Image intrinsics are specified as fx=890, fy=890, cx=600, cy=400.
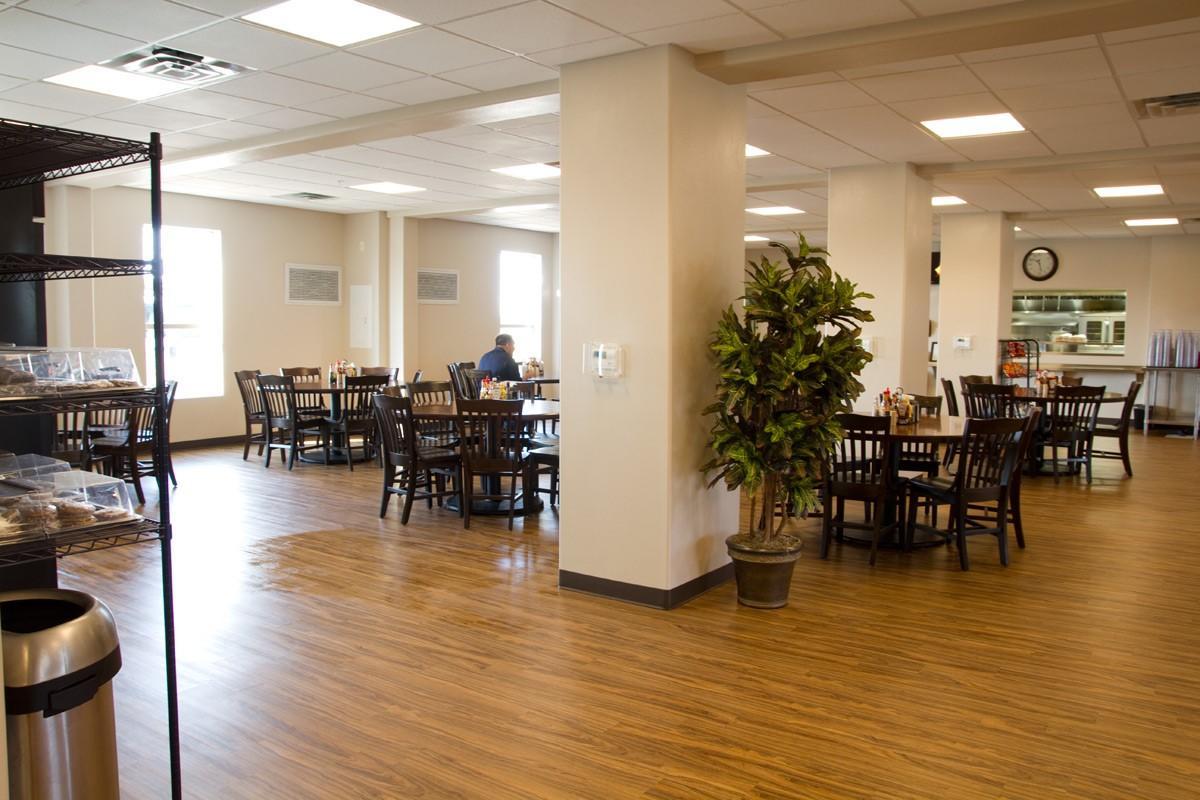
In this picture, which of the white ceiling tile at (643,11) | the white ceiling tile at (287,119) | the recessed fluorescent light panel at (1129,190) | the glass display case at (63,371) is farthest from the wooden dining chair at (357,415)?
the recessed fluorescent light panel at (1129,190)

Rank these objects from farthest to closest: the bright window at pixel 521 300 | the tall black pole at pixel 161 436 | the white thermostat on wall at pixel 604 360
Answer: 1. the bright window at pixel 521 300
2. the white thermostat on wall at pixel 604 360
3. the tall black pole at pixel 161 436

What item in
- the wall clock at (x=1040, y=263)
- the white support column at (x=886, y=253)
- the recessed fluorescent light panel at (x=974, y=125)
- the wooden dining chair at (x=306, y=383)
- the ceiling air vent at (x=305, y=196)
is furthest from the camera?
the wall clock at (x=1040, y=263)

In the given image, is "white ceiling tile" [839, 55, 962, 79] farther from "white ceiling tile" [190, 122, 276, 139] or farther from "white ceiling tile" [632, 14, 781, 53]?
"white ceiling tile" [190, 122, 276, 139]

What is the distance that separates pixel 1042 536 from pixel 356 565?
4.60m

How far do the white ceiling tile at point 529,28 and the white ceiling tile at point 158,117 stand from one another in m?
2.85

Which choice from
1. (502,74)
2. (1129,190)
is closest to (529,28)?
(502,74)

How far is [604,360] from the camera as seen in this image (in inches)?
181

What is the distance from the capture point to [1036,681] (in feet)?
11.9

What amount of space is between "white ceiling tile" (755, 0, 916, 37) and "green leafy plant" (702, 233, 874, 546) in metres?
0.98

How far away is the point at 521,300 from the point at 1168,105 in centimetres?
1011

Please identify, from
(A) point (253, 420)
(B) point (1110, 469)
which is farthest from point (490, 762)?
(B) point (1110, 469)

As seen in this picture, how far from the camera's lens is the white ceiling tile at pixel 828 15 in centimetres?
392

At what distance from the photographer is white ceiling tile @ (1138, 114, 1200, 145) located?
236 inches

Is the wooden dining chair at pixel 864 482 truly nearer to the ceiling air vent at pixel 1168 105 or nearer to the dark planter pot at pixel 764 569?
the dark planter pot at pixel 764 569
